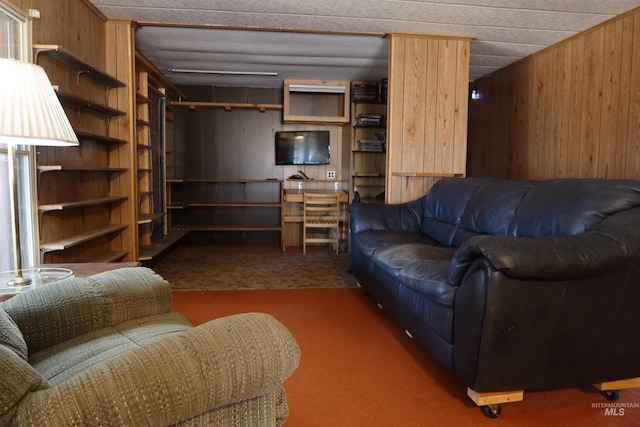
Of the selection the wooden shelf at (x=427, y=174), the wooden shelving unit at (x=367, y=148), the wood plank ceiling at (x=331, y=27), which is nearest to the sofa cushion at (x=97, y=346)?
the wood plank ceiling at (x=331, y=27)

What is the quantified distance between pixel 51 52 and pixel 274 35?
1.94m

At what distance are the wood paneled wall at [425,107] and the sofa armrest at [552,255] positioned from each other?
243 centimetres

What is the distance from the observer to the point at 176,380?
0.78 metres

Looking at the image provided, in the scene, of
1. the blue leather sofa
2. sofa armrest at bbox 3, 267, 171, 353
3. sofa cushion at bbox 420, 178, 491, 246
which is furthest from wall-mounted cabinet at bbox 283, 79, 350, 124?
sofa armrest at bbox 3, 267, 171, 353

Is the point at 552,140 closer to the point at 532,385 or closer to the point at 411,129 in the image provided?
the point at 411,129

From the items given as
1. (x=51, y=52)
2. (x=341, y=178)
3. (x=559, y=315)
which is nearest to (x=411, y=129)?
(x=341, y=178)

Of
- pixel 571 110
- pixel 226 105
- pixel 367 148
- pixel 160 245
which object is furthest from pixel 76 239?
pixel 571 110

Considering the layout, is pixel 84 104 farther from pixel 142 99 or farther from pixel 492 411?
pixel 492 411

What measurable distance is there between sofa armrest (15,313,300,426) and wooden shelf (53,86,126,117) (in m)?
2.21

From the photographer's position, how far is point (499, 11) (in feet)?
10.7

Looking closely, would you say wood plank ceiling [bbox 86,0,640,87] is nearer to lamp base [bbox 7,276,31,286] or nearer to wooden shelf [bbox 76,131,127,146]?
wooden shelf [bbox 76,131,127,146]

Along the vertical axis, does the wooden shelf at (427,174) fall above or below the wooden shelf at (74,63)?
below

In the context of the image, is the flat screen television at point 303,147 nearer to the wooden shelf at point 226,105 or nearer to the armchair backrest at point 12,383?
the wooden shelf at point 226,105

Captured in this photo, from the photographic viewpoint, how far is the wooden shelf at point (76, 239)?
251cm
